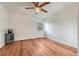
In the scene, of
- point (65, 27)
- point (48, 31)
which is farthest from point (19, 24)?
point (65, 27)

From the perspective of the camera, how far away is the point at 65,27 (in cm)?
394

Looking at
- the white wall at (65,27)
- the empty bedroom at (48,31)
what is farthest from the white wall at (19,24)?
the white wall at (65,27)

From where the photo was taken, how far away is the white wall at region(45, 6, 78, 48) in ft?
11.3

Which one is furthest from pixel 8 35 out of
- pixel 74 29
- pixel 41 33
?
pixel 74 29

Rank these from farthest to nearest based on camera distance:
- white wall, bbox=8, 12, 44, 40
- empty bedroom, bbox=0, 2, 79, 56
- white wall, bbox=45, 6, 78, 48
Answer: white wall, bbox=8, 12, 44, 40 < white wall, bbox=45, 6, 78, 48 < empty bedroom, bbox=0, 2, 79, 56

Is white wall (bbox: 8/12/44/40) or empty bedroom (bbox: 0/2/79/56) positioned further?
white wall (bbox: 8/12/44/40)

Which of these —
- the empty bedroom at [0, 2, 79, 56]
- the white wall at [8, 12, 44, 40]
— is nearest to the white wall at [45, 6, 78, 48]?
the empty bedroom at [0, 2, 79, 56]

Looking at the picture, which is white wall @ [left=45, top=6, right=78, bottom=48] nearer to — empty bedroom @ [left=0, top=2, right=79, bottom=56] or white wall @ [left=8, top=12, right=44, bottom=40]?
empty bedroom @ [left=0, top=2, right=79, bottom=56]

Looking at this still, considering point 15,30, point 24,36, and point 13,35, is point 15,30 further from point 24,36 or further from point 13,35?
point 24,36

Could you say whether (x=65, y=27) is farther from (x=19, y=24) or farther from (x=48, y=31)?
(x=19, y=24)

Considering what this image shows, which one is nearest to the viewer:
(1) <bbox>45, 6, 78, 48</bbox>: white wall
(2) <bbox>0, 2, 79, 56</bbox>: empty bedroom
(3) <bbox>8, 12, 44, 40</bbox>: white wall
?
(2) <bbox>0, 2, 79, 56</bbox>: empty bedroom

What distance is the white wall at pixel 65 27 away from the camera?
3.44 meters

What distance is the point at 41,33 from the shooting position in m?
3.21

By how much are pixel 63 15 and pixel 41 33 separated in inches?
50.3
